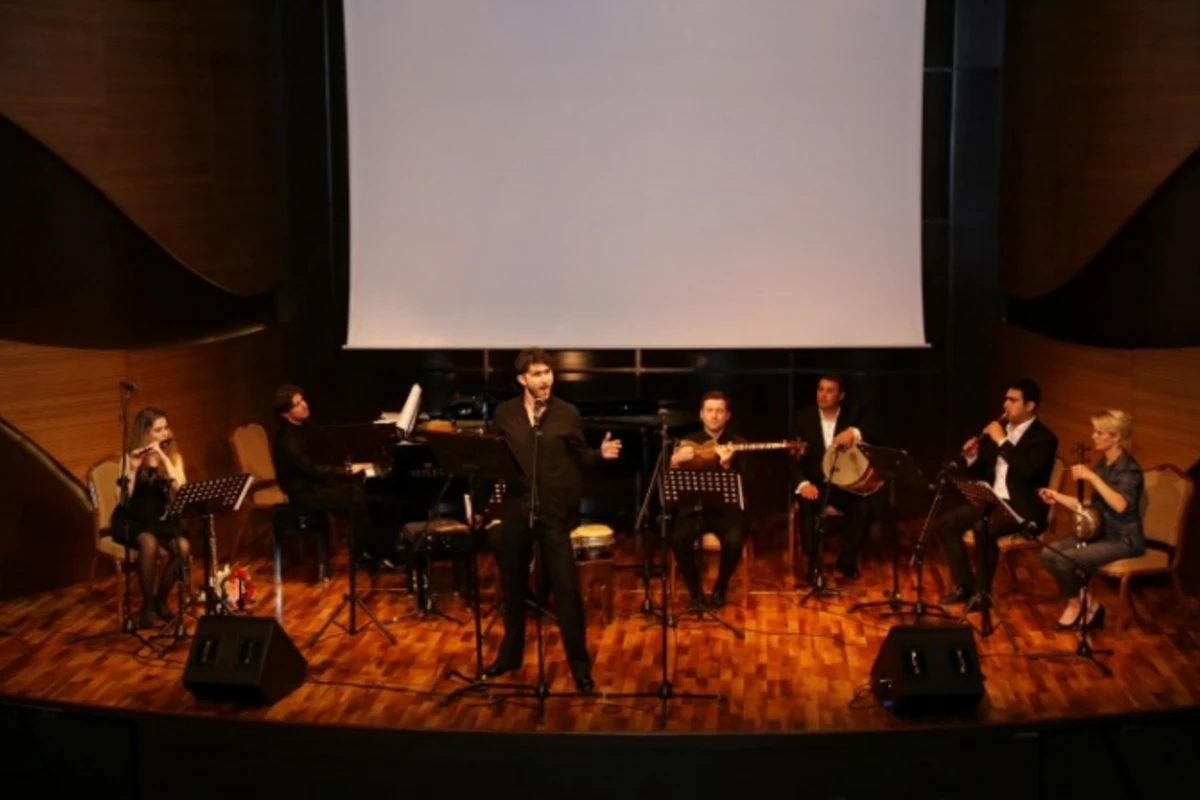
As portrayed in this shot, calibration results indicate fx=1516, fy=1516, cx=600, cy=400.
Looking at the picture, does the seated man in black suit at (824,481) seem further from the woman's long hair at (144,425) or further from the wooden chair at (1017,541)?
the woman's long hair at (144,425)

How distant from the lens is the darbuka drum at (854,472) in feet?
26.2

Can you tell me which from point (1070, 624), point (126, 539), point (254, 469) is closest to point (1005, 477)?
point (1070, 624)

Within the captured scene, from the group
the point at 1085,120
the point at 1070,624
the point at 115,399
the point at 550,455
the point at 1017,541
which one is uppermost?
the point at 1085,120

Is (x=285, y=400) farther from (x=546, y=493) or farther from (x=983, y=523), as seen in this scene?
(x=983, y=523)

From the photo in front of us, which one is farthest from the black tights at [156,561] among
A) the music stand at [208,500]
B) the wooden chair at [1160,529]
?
the wooden chair at [1160,529]

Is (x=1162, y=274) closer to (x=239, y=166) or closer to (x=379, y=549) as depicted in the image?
(x=379, y=549)

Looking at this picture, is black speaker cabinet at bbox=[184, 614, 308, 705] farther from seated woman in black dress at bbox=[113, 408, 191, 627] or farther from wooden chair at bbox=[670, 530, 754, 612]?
wooden chair at bbox=[670, 530, 754, 612]

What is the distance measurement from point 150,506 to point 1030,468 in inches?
170

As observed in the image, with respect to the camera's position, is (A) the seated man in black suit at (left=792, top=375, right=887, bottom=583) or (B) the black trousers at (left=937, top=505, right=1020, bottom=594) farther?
(A) the seated man in black suit at (left=792, top=375, right=887, bottom=583)

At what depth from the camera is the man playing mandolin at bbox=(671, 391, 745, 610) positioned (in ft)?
25.1

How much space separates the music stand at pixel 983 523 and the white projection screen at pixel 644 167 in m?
2.01

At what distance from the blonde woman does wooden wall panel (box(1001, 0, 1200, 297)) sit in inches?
63.3

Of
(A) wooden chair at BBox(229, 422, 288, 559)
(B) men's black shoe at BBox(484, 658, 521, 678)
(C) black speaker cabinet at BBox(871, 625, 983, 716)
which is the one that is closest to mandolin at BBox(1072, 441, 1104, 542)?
(C) black speaker cabinet at BBox(871, 625, 983, 716)

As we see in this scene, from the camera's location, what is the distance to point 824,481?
320 inches
